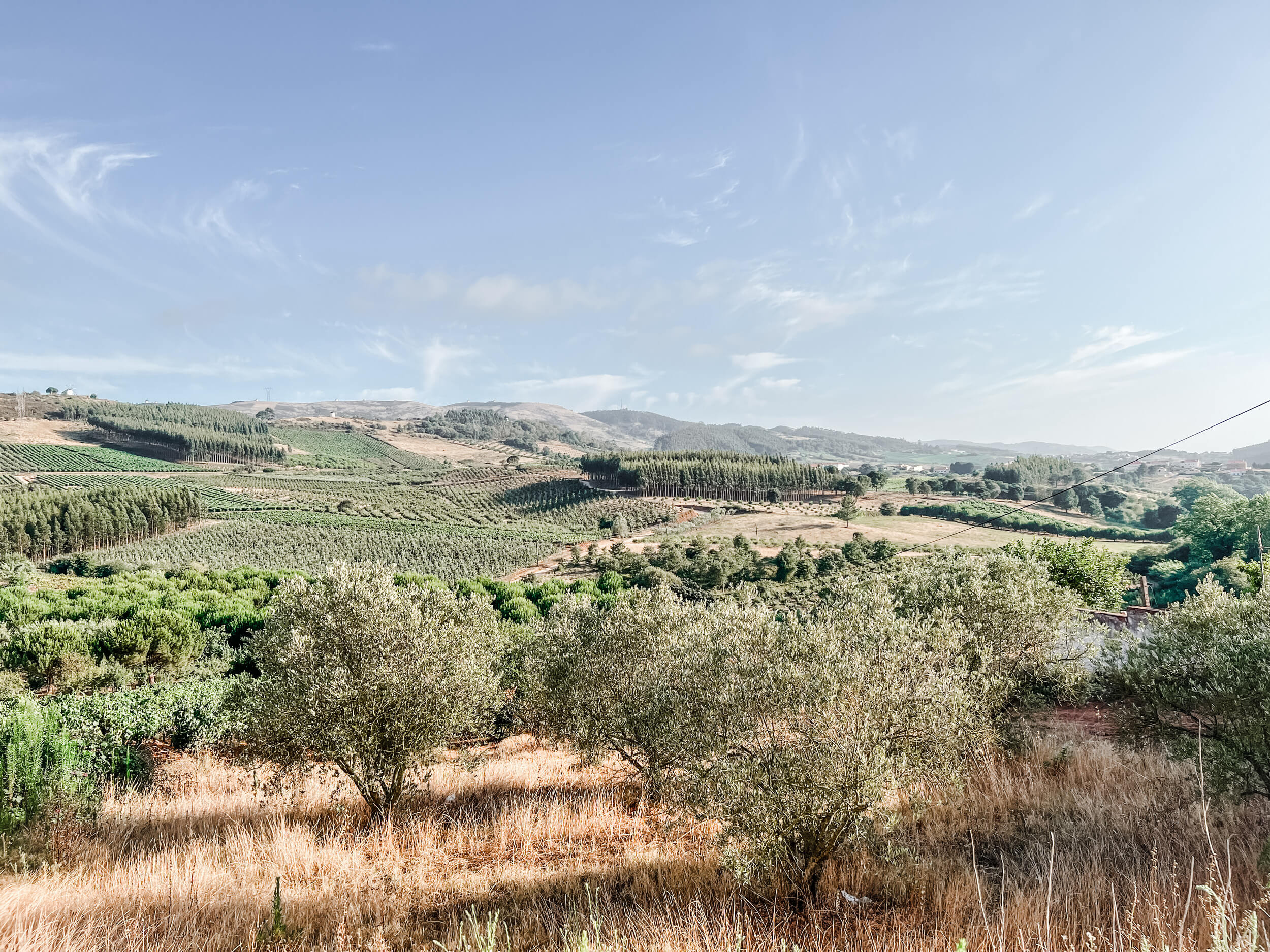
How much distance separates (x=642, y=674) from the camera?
42.7 feet

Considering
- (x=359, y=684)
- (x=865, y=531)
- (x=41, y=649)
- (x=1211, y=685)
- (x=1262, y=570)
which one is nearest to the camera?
(x=1211, y=685)

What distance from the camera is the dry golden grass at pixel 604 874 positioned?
21.4ft

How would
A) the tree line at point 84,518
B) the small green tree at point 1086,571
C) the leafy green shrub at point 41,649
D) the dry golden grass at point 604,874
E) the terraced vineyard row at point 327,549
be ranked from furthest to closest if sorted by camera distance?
the tree line at point 84,518, the terraced vineyard row at point 327,549, the small green tree at point 1086,571, the leafy green shrub at point 41,649, the dry golden grass at point 604,874

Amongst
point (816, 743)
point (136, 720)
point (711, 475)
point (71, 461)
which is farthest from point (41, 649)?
point (71, 461)

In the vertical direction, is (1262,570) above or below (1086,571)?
above

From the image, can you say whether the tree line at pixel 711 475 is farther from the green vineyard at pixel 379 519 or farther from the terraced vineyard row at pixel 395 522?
the terraced vineyard row at pixel 395 522

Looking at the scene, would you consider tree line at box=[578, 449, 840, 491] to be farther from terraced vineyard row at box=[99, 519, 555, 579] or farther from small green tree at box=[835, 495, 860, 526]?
terraced vineyard row at box=[99, 519, 555, 579]

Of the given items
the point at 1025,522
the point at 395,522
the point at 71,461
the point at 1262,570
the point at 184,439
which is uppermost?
the point at 184,439

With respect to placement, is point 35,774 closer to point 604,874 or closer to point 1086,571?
point 604,874

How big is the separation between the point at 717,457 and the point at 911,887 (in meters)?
160

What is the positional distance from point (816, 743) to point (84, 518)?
95.3 meters

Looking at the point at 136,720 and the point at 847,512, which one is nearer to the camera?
the point at 136,720

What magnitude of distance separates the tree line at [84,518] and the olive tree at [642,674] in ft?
266

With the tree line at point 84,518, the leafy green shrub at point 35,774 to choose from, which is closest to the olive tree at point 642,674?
the leafy green shrub at point 35,774
